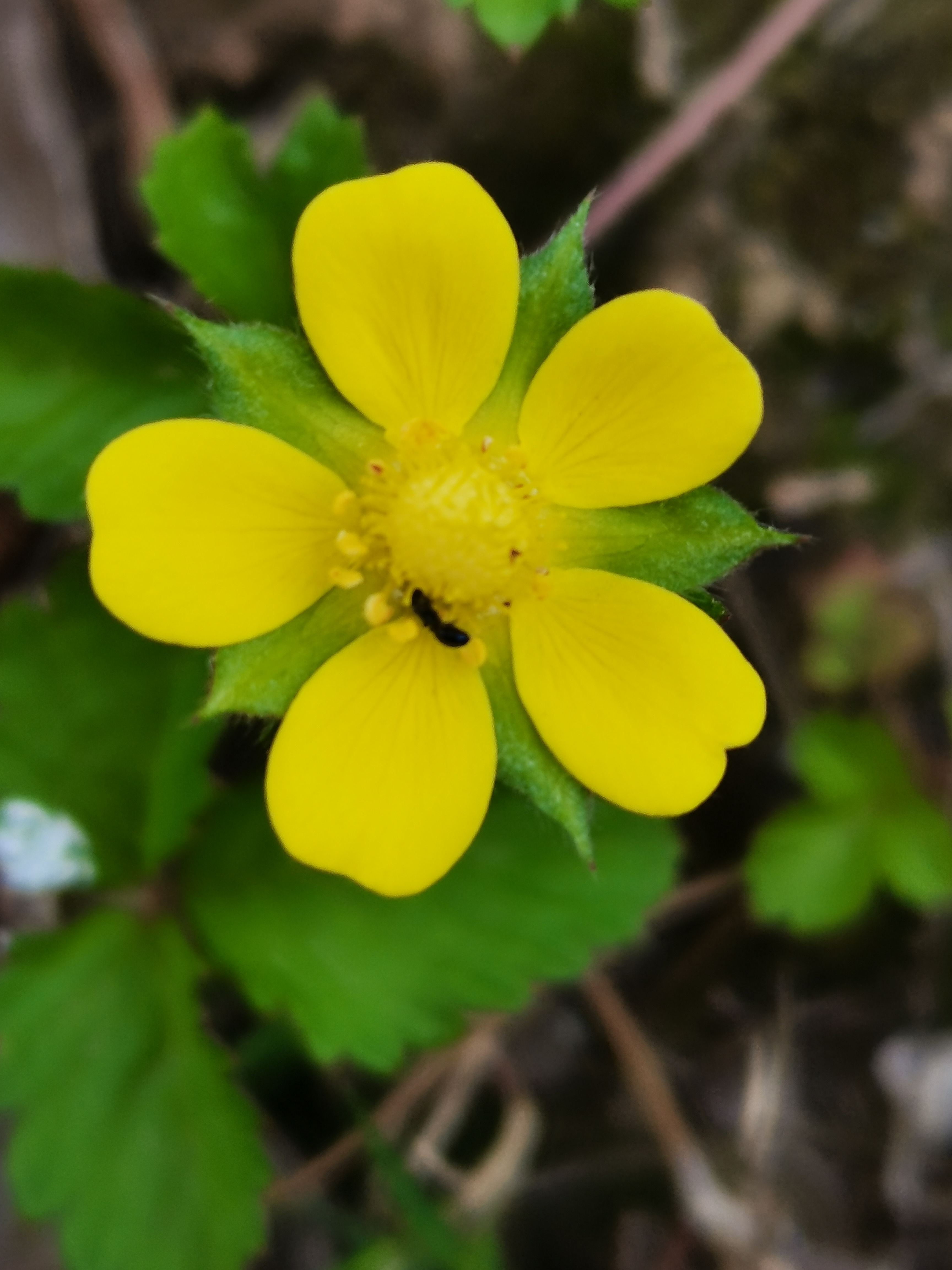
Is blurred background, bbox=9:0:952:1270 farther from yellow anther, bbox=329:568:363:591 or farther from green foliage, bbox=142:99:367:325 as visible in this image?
yellow anther, bbox=329:568:363:591

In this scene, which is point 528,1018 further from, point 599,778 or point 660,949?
point 599,778

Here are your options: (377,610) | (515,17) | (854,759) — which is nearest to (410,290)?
(377,610)

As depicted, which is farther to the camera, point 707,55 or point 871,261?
point 871,261

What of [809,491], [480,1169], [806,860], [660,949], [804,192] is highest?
[804,192]

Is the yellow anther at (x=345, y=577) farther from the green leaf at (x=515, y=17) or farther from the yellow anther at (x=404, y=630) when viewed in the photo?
the green leaf at (x=515, y=17)

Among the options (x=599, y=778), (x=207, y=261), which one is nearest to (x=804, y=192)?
(x=207, y=261)

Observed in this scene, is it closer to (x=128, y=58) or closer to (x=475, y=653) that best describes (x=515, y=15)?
(x=475, y=653)

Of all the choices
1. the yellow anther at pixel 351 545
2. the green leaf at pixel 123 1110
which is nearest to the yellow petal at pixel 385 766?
the yellow anther at pixel 351 545

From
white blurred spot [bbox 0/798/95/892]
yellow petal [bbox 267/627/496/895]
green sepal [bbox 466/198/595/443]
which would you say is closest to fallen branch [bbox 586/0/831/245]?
green sepal [bbox 466/198/595/443]
